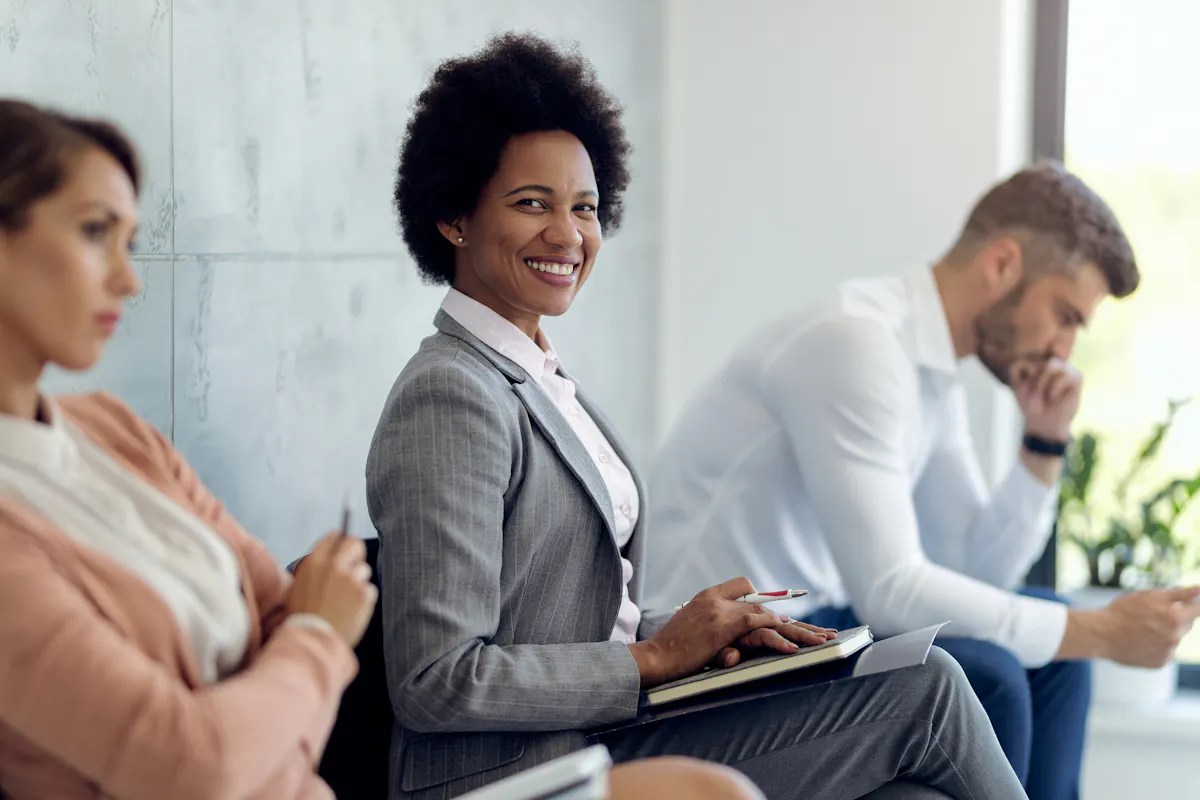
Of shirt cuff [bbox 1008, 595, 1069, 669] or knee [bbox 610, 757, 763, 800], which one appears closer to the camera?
knee [bbox 610, 757, 763, 800]

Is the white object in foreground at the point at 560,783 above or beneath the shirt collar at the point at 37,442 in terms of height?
beneath

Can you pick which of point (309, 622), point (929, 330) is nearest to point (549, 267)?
point (309, 622)

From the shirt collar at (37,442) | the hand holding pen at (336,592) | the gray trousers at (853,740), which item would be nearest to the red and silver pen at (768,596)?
the gray trousers at (853,740)

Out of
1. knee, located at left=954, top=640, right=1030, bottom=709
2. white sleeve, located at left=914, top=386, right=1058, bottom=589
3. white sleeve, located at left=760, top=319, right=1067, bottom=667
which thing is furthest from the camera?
white sleeve, located at left=914, top=386, right=1058, bottom=589

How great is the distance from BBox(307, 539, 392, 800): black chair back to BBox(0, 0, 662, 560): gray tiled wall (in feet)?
1.03

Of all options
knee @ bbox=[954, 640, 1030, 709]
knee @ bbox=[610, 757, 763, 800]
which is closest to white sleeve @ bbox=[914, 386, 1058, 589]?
knee @ bbox=[954, 640, 1030, 709]

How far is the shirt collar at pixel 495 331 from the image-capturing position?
1.56 meters

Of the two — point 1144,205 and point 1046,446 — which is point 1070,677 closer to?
point 1046,446

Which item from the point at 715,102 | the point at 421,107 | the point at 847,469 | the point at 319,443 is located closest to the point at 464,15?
the point at 421,107

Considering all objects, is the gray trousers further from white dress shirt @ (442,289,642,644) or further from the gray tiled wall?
the gray tiled wall

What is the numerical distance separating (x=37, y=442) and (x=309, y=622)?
0.24m

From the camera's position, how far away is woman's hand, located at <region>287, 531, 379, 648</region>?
1045 mm

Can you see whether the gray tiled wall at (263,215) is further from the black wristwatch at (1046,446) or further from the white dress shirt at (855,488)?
the black wristwatch at (1046,446)

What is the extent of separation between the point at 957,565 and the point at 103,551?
1.94m
